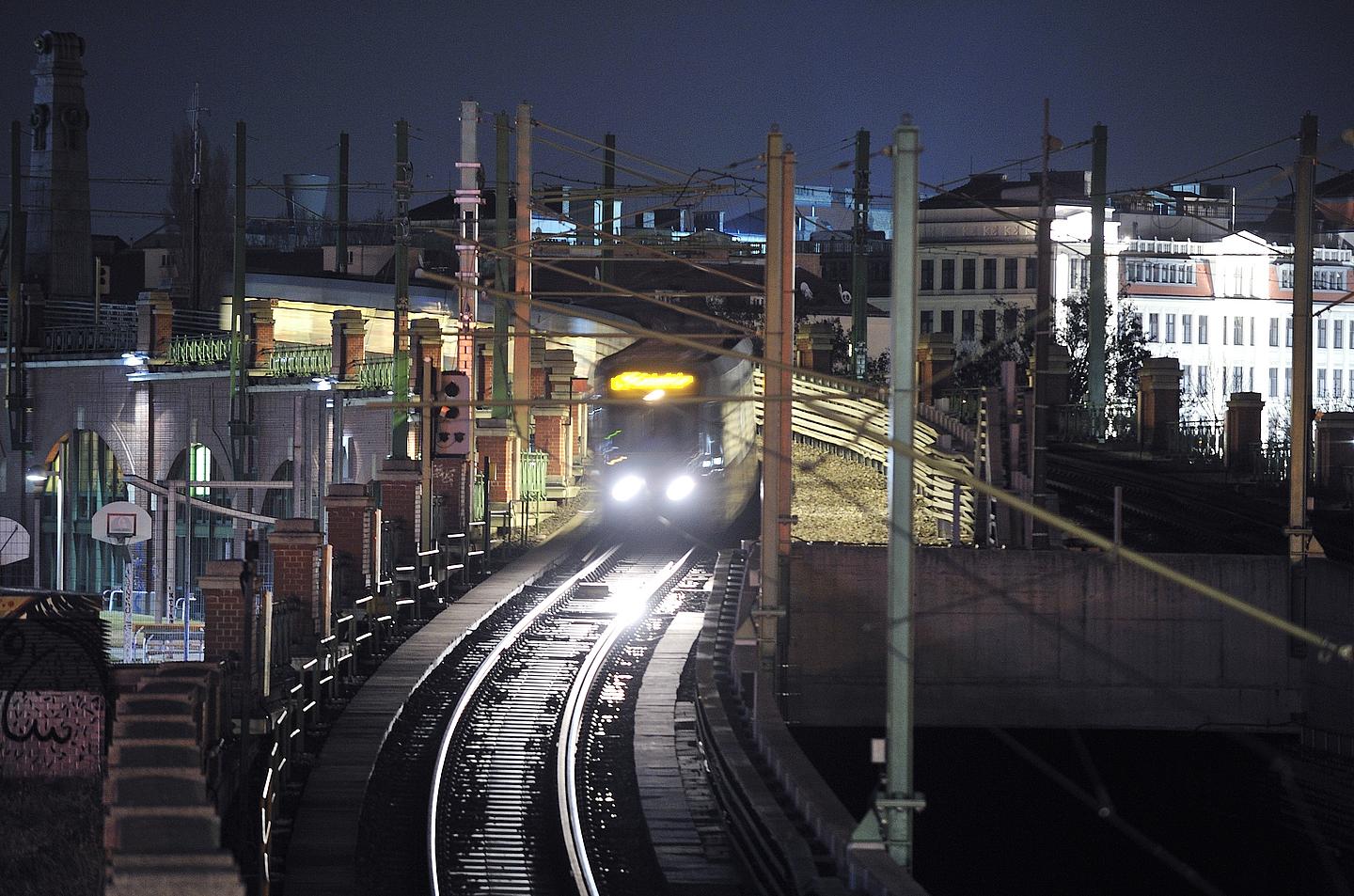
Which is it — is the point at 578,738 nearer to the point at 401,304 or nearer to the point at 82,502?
the point at 401,304

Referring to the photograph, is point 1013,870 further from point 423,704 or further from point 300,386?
point 300,386

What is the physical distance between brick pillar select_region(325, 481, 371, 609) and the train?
25.9 feet

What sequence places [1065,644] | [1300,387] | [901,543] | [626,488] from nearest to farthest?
[901,543]
[1300,387]
[1065,644]
[626,488]

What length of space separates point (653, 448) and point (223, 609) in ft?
53.3

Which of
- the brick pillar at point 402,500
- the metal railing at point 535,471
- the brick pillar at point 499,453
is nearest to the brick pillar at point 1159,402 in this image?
the metal railing at point 535,471

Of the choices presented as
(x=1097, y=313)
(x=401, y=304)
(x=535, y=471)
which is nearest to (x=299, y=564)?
(x=401, y=304)

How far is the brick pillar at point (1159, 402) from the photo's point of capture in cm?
3900

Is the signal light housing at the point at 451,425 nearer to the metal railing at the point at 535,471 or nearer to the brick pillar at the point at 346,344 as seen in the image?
the metal railing at the point at 535,471

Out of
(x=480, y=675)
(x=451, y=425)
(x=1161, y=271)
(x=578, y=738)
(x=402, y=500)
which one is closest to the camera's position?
(x=578, y=738)

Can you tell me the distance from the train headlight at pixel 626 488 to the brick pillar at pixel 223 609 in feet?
54.3

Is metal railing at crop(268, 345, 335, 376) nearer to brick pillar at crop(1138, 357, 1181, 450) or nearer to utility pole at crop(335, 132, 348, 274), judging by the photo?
brick pillar at crop(1138, 357, 1181, 450)

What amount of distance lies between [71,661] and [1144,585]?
51.4ft

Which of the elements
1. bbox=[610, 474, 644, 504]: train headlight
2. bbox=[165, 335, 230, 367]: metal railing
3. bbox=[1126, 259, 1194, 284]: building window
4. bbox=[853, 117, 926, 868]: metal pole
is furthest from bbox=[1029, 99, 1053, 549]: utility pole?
bbox=[1126, 259, 1194, 284]: building window

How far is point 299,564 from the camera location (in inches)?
842
